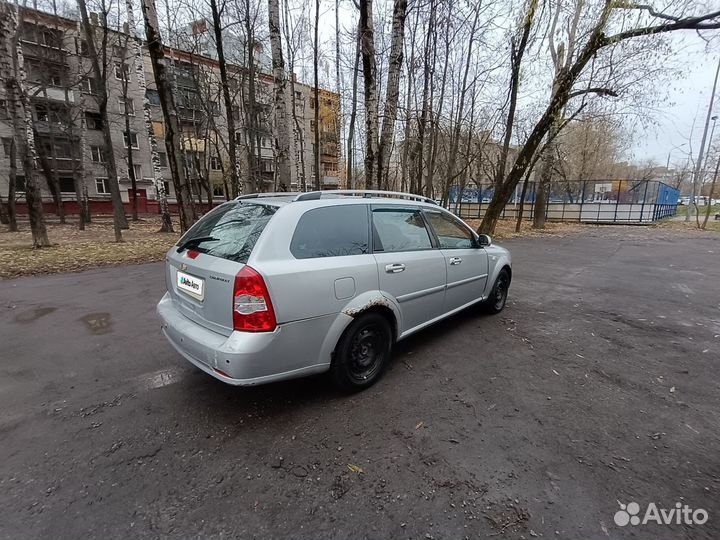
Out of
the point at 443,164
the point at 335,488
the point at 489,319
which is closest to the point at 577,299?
the point at 489,319

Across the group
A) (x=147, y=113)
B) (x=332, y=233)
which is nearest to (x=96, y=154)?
(x=147, y=113)

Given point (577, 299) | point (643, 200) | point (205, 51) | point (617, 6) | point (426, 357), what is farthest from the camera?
point (643, 200)

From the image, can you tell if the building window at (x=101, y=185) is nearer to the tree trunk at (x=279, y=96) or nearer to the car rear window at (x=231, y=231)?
the tree trunk at (x=279, y=96)

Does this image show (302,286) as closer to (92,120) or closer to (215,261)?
(215,261)

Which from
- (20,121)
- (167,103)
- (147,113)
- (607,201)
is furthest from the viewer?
(607,201)

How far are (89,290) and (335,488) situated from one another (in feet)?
20.5

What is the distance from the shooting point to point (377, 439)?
2.43 meters

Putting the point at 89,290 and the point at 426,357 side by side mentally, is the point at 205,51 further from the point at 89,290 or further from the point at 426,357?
the point at 426,357

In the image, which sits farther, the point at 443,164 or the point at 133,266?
the point at 443,164

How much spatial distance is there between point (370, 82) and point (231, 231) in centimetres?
755

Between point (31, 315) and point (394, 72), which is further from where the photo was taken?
point (394, 72)

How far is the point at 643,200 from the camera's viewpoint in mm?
24062

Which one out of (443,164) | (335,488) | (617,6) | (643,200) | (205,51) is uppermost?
(205,51)

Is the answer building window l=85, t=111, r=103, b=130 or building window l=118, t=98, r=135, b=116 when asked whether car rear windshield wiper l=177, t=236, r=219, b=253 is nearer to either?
building window l=118, t=98, r=135, b=116
